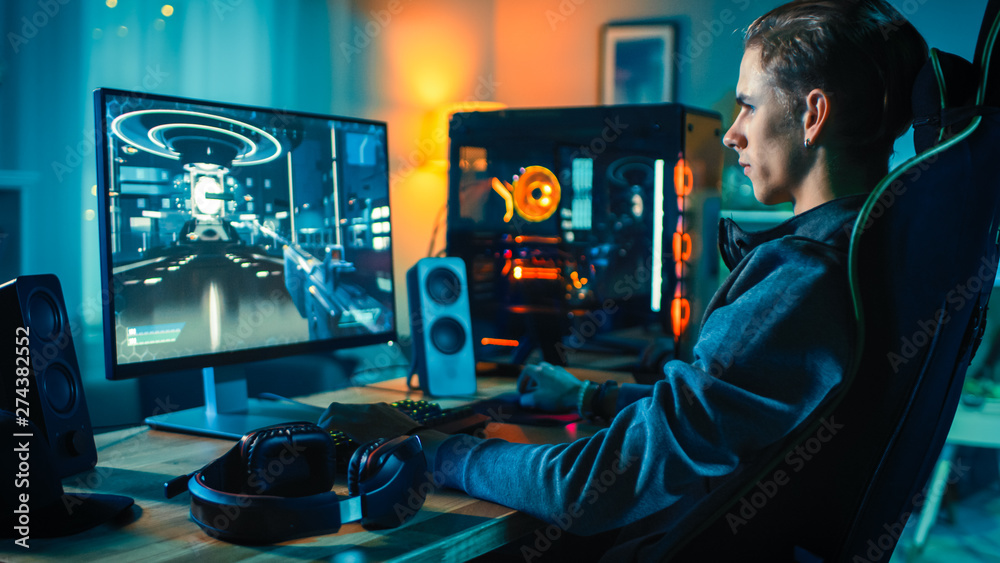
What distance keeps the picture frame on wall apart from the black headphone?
193 cm

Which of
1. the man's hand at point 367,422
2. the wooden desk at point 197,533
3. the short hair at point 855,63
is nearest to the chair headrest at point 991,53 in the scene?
the short hair at point 855,63

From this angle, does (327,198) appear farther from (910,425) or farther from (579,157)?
(910,425)

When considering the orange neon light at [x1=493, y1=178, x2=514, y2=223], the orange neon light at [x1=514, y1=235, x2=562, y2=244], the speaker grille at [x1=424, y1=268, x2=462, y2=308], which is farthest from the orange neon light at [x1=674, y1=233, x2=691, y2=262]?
the speaker grille at [x1=424, y1=268, x2=462, y2=308]

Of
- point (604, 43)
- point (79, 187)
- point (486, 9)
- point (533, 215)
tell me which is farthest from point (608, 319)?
point (486, 9)

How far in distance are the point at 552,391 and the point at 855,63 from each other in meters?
0.66

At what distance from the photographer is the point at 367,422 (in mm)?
902

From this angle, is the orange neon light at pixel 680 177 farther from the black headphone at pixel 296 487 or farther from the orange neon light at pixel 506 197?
the black headphone at pixel 296 487

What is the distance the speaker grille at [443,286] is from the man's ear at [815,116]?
2.54ft

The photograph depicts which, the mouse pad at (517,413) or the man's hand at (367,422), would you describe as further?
the mouse pad at (517,413)

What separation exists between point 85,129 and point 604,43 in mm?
1636

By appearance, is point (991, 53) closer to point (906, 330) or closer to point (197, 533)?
point (906, 330)

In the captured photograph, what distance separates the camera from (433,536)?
2.20 feet

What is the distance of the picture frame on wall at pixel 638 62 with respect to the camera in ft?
7.75

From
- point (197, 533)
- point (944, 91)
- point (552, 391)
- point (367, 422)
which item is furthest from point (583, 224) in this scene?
point (197, 533)
